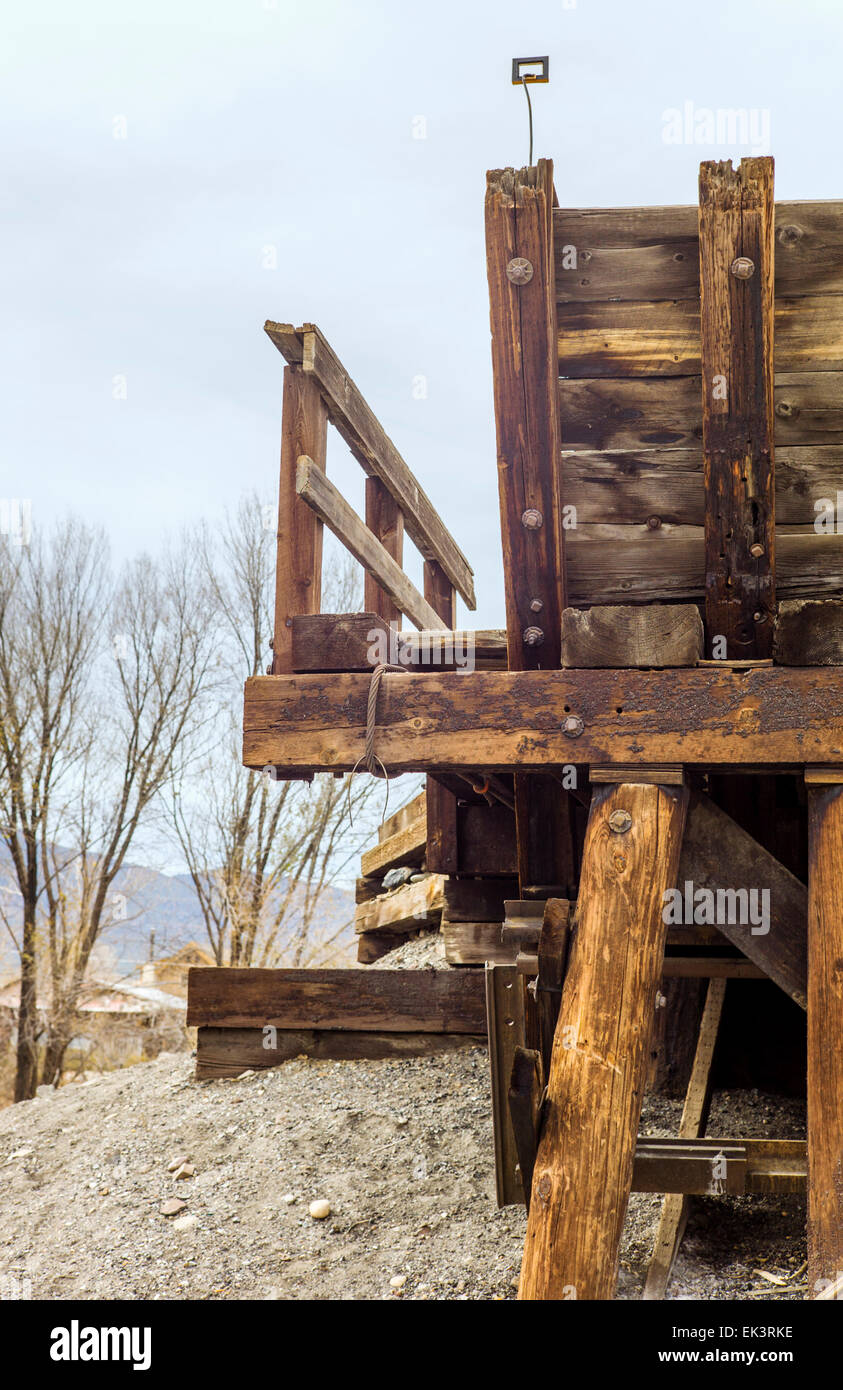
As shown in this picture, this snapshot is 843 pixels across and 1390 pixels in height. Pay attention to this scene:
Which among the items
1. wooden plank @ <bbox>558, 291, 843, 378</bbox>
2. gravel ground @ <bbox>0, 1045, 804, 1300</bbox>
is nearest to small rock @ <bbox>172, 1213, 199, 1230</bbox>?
gravel ground @ <bbox>0, 1045, 804, 1300</bbox>

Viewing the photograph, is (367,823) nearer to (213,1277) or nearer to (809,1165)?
(213,1277)

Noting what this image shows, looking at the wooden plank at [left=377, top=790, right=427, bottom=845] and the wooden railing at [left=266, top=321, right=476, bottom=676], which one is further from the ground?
the wooden railing at [left=266, top=321, right=476, bottom=676]

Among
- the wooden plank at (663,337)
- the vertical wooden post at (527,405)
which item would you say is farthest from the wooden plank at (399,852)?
the wooden plank at (663,337)

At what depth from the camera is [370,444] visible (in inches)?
150

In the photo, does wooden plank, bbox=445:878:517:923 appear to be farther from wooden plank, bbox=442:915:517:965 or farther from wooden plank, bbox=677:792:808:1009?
wooden plank, bbox=677:792:808:1009

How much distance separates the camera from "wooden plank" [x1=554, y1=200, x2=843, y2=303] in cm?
276

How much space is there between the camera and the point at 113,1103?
18.7ft

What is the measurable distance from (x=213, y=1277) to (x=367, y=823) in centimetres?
1181

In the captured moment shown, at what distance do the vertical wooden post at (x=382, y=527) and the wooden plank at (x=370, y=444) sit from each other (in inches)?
2.4

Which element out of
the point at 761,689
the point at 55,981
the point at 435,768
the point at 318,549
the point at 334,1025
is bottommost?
the point at 55,981

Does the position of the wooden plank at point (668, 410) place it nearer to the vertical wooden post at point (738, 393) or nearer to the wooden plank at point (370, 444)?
the vertical wooden post at point (738, 393)

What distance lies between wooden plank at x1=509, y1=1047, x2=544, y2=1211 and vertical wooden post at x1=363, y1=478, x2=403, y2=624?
91.8 inches

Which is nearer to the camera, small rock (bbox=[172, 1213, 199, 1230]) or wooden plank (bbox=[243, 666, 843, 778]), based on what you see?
wooden plank (bbox=[243, 666, 843, 778])
